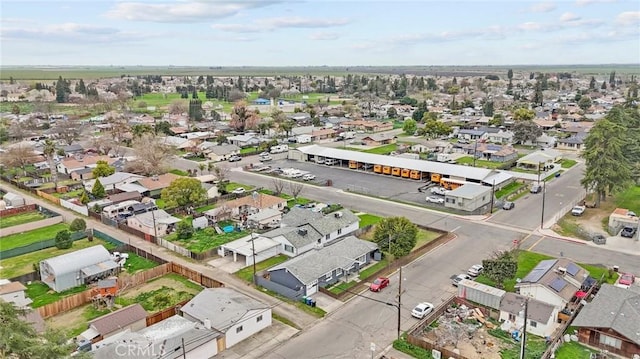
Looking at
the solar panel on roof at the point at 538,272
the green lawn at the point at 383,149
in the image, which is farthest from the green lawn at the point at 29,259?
the green lawn at the point at 383,149

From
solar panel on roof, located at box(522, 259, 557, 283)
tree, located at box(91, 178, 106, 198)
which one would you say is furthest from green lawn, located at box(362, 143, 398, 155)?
solar panel on roof, located at box(522, 259, 557, 283)

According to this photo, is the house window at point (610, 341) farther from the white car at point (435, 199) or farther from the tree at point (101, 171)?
the tree at point (101, 171)

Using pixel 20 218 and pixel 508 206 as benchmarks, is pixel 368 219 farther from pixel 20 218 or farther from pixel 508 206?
pixel 20 218

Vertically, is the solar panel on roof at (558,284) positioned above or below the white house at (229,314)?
above

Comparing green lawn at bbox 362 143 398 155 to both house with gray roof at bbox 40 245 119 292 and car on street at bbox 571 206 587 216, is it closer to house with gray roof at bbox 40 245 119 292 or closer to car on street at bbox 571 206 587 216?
car on street at bbox 571 206 587 216

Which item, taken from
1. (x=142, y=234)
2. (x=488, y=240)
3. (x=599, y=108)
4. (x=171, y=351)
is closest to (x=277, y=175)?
(x=142, y=234)

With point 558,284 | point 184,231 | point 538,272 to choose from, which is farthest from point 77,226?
point 558,284
